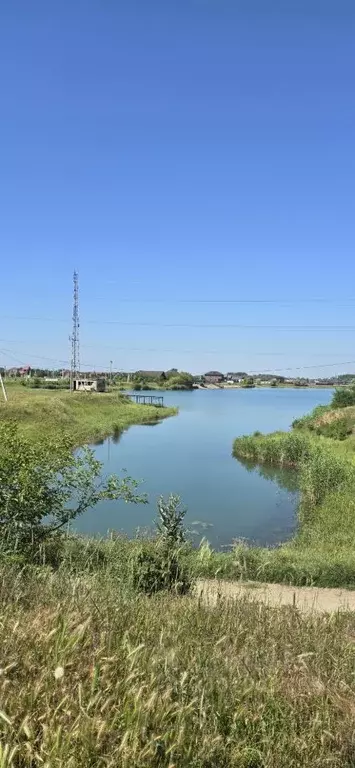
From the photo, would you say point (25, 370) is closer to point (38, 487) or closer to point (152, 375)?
point (152, 375)

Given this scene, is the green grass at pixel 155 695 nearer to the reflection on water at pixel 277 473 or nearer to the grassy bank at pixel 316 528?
the grassy bank at pixel 316 528

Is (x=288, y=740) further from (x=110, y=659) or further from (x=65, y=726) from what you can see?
(x=65, y=726)

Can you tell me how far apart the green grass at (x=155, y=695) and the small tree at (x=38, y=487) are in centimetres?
575

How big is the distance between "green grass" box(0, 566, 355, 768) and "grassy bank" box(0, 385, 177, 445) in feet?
90.5

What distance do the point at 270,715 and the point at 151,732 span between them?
0.80 m

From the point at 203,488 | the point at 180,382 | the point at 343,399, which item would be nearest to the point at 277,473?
the point at 203,488

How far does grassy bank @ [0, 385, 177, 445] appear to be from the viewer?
45750 millimetres

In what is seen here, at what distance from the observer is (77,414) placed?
61.4 metres

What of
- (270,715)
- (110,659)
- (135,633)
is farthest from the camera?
(135,633)

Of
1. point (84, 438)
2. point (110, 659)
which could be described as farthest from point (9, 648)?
point (84, 438)

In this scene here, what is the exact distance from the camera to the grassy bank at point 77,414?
45.8 metres

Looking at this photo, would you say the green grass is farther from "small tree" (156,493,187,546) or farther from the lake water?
the lake water

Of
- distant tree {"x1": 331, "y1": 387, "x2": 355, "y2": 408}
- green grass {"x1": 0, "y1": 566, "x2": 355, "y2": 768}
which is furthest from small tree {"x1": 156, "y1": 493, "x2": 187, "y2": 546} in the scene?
distant tree {"x1": 331, "y1": 387, "x2": 355, "y2": 408}

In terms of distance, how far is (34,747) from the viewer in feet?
6.69
